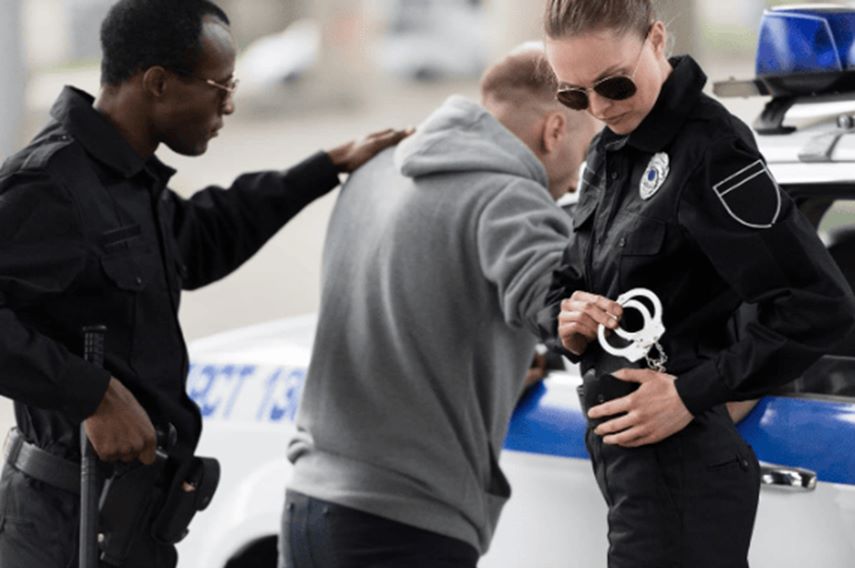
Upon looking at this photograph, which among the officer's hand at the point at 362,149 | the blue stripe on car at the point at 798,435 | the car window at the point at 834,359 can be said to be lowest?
the car window at the point at 834,359

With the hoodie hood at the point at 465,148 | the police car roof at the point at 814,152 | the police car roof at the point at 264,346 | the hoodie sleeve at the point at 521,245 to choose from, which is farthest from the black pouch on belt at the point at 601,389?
the police car roof at the point at 264,346

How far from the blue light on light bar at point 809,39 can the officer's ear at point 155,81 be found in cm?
115

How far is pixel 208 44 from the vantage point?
2979 millimetres

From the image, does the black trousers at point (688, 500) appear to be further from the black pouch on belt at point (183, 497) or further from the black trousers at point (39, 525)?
the black trousers at point (39, 525)

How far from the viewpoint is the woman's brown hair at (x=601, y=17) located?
2.36 meters

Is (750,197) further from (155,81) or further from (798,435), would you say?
(155,81)

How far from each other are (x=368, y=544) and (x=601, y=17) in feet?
3.87

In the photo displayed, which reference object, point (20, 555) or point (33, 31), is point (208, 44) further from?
point (33, 31)

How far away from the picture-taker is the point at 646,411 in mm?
2369

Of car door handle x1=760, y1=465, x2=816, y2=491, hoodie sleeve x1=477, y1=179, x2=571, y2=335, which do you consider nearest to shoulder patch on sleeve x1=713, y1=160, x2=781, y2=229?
hoodie sleeve x1=477, y1=179, x2=571, y2=335

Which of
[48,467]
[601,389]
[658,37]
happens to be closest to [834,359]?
[601,389]

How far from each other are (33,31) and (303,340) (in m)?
21.2

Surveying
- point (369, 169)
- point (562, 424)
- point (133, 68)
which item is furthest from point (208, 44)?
point (562, 424)

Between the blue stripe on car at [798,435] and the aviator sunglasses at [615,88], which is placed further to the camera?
the blue stripe on car at [798,435]
